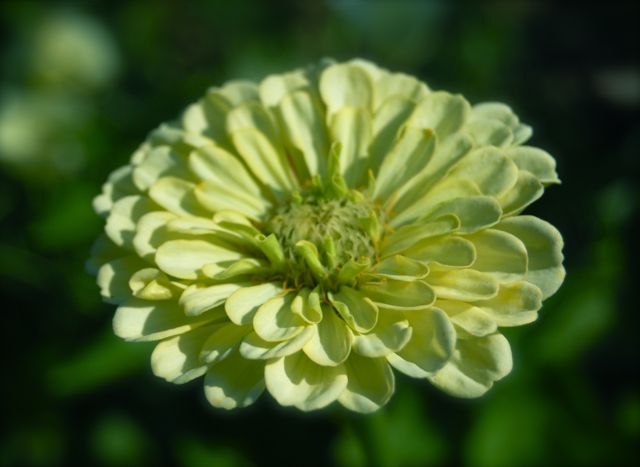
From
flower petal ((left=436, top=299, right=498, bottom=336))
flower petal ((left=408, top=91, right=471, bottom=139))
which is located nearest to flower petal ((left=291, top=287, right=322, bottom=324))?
flower petal ((left=436, top=299, right=498, bottom=336))

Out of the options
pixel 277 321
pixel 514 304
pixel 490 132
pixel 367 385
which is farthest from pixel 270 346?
pixel 490 132

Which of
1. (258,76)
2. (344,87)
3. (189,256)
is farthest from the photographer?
(258,76)

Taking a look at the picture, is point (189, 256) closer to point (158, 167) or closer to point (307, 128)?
point (158, 167)

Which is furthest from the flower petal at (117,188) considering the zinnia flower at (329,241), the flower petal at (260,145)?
the flower petal at (260,145)

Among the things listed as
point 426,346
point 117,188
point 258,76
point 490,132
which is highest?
point 490,132

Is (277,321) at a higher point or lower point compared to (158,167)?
lower

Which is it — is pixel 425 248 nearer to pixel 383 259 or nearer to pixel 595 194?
pixel 383 259
